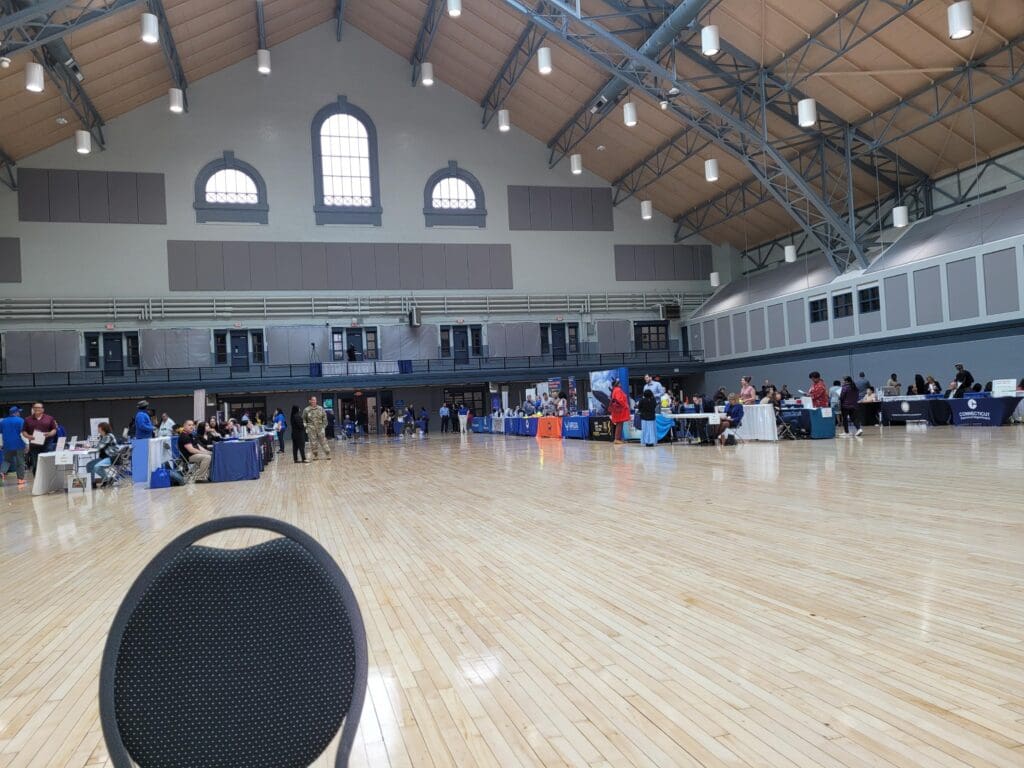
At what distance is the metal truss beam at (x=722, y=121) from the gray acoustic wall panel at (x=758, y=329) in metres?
3.94

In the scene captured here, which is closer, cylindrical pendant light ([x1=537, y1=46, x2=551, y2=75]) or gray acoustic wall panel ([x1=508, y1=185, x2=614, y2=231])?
cylindrical pendant light ([x1=537, y1=46, x2=551, y2=75])

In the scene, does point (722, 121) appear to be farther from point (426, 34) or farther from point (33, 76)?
point (33, 76)

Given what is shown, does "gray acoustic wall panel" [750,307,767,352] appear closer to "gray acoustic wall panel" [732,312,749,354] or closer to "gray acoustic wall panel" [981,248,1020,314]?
"gray acoustic wall panel" [732,312,749,354]

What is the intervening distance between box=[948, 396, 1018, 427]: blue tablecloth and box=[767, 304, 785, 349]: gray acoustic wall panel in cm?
1074

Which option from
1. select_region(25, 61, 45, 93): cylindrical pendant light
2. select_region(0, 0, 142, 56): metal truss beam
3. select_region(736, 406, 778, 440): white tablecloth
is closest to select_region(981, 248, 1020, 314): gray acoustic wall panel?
select_region(736, 406, 778, 440): white tablecloth

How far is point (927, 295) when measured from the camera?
22531 millimetres

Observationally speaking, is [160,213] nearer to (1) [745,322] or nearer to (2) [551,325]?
(2) [551,325]

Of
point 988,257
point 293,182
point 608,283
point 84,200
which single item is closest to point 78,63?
point 84,200

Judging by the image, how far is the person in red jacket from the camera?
687 inches

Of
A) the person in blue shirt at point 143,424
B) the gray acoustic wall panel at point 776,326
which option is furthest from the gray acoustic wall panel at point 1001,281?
the person in blue shirt at point 143,424

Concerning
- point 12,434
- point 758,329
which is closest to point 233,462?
point 12,434

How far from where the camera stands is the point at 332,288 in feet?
104

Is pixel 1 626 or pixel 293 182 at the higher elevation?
pixel 293 182

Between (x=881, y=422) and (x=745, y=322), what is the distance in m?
11.3
